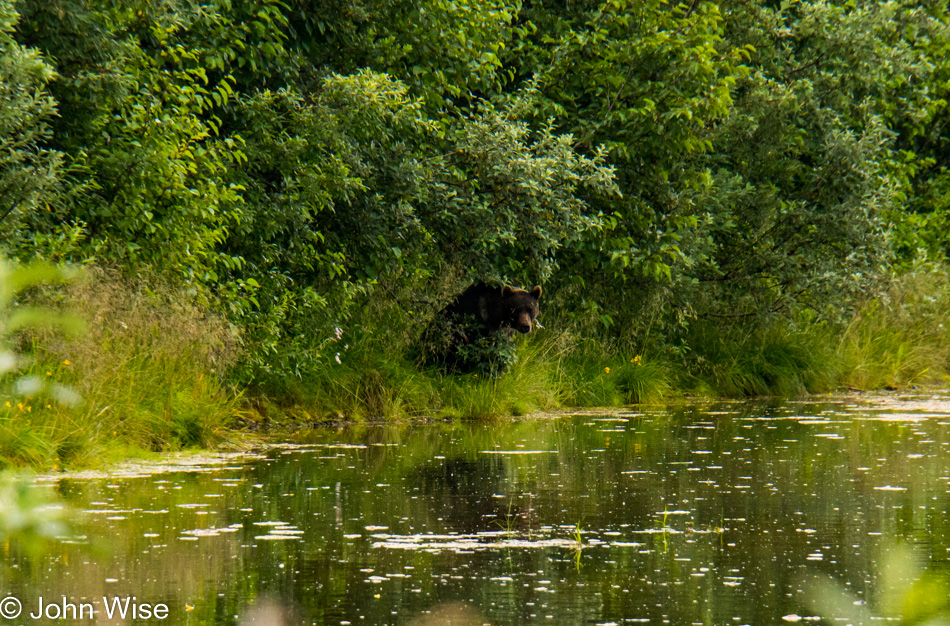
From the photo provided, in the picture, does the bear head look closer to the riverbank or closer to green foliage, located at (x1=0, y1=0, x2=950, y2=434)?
green foliage, located at (x1=0, y1=0, x2=950, y2=434)

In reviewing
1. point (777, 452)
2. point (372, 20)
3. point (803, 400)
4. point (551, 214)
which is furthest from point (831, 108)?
point (777, 452)

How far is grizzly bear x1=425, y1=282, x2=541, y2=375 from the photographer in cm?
1462

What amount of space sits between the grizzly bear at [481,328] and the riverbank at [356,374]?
0.73ft

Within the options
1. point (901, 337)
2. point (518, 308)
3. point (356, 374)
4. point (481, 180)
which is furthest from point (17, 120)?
point (901, 337)

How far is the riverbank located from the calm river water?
2.52ft

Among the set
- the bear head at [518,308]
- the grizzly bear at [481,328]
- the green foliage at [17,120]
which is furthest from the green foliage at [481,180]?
the bear head at [518,308]

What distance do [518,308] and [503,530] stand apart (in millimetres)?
7579

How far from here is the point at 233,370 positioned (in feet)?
40.0

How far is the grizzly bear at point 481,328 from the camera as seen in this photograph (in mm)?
14617

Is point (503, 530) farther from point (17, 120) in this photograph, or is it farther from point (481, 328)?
point (481, 328)

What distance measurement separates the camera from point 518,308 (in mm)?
14562

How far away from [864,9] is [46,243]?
1436 centimetres

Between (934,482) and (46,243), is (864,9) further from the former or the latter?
(46,243)

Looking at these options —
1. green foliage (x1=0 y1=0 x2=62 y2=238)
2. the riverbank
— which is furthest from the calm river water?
green foliage (x1=0 y1=0 x2=62 y2=238)
